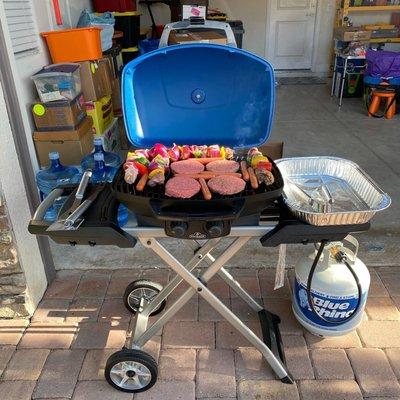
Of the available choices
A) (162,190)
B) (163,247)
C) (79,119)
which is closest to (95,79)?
(79,119)

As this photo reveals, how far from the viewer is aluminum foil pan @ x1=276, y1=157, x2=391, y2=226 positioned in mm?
1369

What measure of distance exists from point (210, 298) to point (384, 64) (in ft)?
15.8

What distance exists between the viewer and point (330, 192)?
1.62 metres

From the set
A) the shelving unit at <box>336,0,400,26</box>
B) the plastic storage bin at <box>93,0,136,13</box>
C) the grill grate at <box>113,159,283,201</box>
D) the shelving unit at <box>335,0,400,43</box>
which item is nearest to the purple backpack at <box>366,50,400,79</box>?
the shelving unit at <box>335,0,400,43</box>

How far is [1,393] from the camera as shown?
1.84 m

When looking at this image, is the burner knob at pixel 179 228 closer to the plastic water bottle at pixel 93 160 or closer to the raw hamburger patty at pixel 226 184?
the raw hamburger patty at pixel 226 184

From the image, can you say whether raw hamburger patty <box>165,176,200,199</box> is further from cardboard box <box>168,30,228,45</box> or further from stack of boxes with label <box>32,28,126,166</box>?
cardboard box <box>168,30,228,45</box>

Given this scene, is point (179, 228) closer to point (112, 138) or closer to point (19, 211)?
point (19, 211)

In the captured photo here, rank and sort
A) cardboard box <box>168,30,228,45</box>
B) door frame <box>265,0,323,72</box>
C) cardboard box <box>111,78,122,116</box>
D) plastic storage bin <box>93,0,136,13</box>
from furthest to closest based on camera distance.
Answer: door frame <box>265,0,323,72</box>, plastic storage bin <box>93,0,136,13</box>, cardboard box <box>111,78,122,116</box>, cardboard box <box>168,30,228,45</box>

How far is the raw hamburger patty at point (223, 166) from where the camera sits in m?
1.48

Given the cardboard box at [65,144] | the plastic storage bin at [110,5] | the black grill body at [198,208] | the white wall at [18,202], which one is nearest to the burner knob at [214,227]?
the black grill body at [198,208]

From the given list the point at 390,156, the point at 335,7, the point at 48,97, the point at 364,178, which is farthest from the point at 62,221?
the point at 335,7

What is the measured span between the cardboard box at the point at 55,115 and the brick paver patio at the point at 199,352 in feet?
4.59

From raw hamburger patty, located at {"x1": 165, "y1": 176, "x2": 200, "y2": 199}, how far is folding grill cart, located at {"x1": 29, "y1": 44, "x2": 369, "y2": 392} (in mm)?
61
